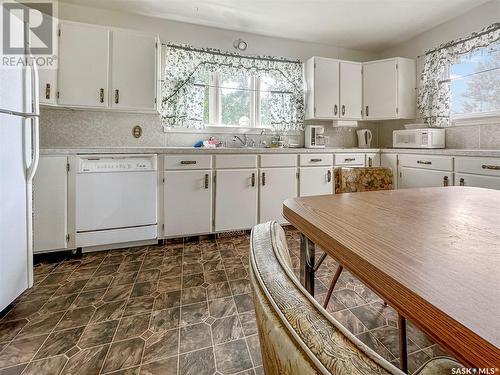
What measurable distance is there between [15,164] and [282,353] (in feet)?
6.53

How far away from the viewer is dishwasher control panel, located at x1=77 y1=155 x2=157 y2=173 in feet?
7.68

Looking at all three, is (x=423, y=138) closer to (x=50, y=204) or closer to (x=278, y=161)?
A: (x=278, y=161)

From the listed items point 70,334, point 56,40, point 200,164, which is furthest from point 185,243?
point 56,40

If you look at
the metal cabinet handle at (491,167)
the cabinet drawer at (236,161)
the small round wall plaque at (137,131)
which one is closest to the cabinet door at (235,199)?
the cabinet drawer at (236,161)

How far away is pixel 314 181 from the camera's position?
3.18 meters

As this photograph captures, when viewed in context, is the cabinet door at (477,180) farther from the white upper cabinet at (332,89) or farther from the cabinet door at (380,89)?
the white upper cabinet at (332,89)

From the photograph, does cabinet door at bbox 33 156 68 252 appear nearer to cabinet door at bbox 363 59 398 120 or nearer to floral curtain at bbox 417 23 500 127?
cabinet door at bbox 363 59 398 120

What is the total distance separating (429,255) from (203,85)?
322cm

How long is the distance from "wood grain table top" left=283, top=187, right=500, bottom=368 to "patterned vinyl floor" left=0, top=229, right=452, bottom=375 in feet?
2.57

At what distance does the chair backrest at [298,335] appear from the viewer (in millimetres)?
188

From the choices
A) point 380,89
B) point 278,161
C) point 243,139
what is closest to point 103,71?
point 243,139

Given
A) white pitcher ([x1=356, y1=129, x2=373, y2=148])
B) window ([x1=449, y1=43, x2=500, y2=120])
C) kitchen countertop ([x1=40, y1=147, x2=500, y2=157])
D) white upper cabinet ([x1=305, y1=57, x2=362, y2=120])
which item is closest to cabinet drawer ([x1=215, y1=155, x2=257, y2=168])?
kitchen countertop ([x1=40, y1=147, x2=500, y2=157])

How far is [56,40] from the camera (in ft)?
8.14

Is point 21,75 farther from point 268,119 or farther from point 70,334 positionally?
point 268,119
